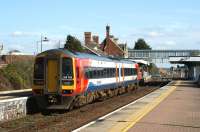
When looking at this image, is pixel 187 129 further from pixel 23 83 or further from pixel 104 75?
pixel 23 83

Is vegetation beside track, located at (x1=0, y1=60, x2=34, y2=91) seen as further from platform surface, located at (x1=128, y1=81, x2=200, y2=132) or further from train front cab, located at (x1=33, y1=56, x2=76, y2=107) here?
platform surface, located at (x1=128, y1=81, x2=200, y2=132)

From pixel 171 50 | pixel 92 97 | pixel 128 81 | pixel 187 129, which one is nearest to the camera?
pixel 187 129

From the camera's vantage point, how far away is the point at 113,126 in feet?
50.4

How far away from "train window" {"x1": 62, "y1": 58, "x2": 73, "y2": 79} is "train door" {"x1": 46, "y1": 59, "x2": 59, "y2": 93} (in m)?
0.35

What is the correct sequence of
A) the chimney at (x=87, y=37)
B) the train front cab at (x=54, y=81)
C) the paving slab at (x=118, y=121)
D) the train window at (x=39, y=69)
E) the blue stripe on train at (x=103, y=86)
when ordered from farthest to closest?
the chimney at (x=87, y=37) → the blue stripe on train at (x=103, y=86) → the train window at (x=39, y=69) → the train front cab at (x=54, y=81) → the paving slab at (x=118, y=121)

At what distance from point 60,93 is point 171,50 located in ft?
335

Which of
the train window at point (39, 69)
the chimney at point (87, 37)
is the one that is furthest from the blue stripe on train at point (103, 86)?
the chimney at point (87, 37)

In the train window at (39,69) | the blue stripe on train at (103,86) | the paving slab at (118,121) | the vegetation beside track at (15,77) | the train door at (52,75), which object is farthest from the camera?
the vegetation beside track at (15,77)

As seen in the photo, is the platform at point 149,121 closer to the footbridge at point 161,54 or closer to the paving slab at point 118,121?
the paving slab at point 118,121

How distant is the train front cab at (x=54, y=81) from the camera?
894 inches

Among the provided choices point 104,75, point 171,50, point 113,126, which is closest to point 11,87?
point 104,75

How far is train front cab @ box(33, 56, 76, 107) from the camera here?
22703 millimetres

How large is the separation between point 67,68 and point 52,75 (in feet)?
2.66

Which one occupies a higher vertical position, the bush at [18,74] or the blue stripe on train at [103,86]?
the bush at [18,74]
